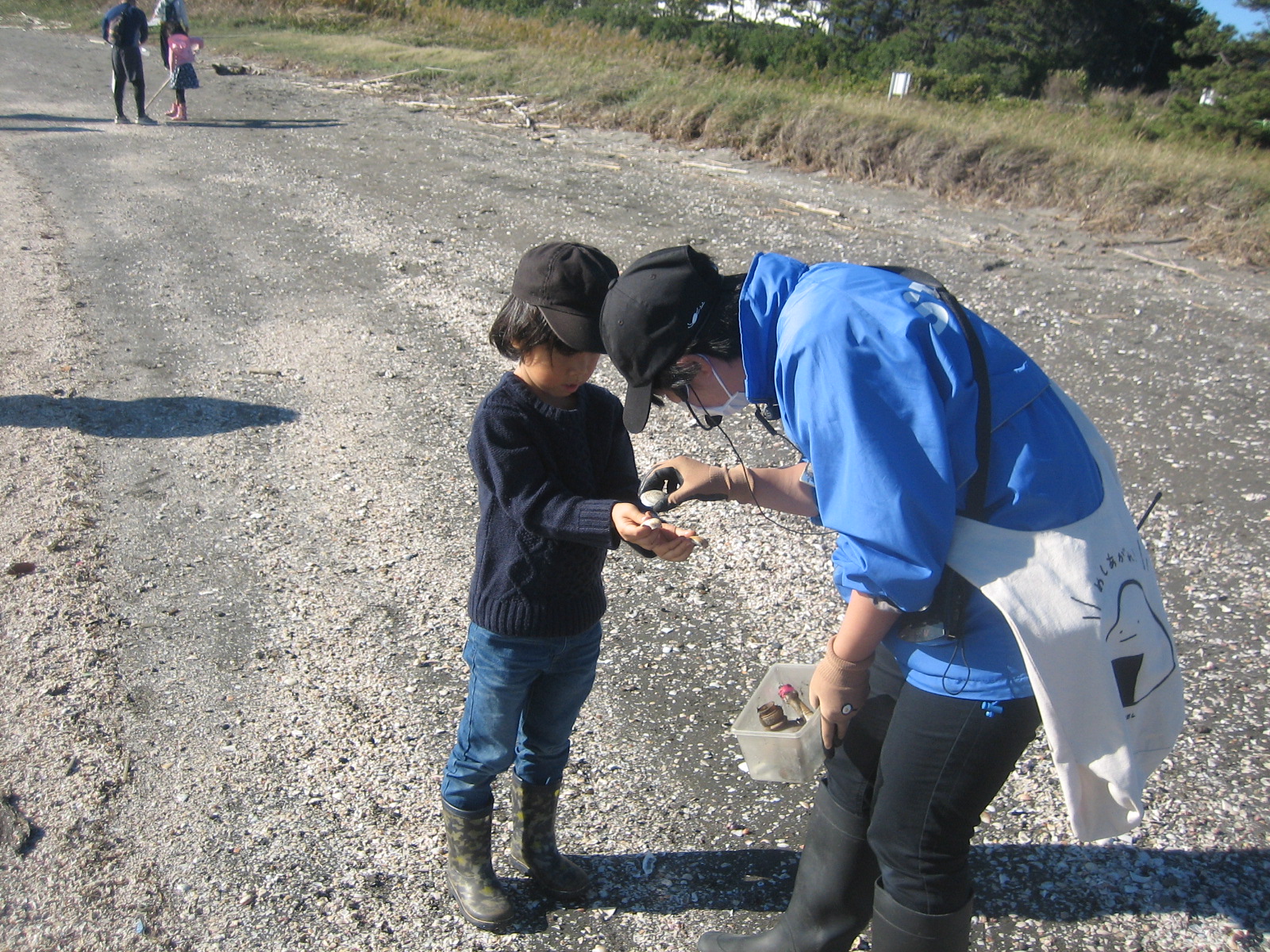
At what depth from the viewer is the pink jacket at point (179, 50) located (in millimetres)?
14361

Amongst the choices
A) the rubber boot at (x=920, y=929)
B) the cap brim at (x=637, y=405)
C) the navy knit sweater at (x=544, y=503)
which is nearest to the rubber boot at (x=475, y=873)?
the navy knit sweater at (x=544, y=503)

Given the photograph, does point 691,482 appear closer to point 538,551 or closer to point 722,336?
point 538,551

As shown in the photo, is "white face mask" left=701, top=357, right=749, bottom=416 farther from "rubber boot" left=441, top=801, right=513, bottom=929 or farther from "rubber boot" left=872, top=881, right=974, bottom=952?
"rubber boot" left=441, top=801, right=513, bottom=929

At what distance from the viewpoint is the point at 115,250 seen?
28.1 feet

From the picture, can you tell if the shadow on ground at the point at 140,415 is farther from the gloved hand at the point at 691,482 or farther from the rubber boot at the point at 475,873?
the gloved hand at the point at 691,482

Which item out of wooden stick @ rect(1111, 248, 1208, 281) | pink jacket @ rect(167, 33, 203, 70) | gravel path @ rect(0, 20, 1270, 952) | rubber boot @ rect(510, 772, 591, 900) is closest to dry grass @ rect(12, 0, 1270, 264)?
wooden stick @ rect(1111, 248, 1208, 281)

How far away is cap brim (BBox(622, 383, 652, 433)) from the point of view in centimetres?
197

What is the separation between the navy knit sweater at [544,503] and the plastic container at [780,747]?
0.48 meters

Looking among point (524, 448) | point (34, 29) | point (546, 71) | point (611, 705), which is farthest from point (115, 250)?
point (34, 29)

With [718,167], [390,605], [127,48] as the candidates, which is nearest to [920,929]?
[390,605]

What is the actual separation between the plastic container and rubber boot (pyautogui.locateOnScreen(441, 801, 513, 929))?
0.74m

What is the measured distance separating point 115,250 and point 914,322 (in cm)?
868

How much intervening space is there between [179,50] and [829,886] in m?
15.8

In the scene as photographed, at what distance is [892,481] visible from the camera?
1.68 meters
